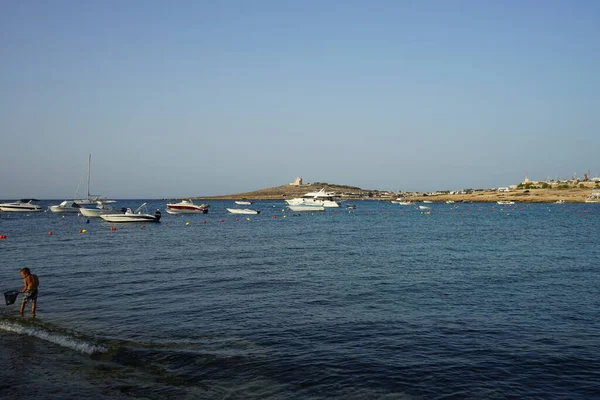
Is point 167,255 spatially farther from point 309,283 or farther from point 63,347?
point 63,347

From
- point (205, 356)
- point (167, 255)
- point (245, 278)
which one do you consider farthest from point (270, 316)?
point (167, 255)

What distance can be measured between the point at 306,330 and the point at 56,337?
812cm

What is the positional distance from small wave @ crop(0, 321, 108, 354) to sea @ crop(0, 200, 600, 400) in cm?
6

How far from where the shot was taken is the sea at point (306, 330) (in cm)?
1170

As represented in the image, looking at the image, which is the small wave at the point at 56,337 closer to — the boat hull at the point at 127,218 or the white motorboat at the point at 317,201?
the boat hull at the point at 127,218

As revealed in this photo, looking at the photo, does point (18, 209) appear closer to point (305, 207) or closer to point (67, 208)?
point (67, 208)

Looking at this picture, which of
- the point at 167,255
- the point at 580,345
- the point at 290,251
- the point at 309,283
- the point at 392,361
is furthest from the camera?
the point at 290,251

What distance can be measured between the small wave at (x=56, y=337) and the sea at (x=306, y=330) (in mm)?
63

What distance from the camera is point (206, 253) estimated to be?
37781 millimetres

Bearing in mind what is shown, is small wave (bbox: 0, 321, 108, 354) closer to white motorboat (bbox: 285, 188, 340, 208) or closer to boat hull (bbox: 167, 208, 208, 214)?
boat hull (bbox: 167, 208, 208, 214)

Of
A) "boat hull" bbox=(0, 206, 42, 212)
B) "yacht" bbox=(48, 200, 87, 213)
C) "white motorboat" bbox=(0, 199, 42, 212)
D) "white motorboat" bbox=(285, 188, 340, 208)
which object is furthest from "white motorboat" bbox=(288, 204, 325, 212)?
"white motorboat" bbox=(0, 199, 42, 212)

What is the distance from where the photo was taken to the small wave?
1436 centimetres

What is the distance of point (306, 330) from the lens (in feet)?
53.0

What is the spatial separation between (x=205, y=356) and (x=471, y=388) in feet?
23.2
